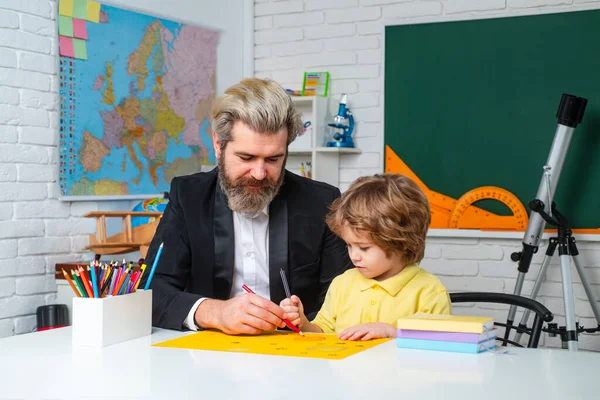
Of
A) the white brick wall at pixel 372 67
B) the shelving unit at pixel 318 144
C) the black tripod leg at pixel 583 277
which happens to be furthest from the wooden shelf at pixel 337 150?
the black tripod leg at pixel 583 277

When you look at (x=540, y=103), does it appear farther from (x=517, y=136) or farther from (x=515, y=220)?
(x=515, y=220)

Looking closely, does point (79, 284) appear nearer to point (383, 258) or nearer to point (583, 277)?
point (383, 258)

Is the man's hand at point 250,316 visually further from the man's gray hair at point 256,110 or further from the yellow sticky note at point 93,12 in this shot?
the yellow sticky note at point 93,12

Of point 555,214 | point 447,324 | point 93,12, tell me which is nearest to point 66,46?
point 93,12

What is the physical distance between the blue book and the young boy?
251 mm

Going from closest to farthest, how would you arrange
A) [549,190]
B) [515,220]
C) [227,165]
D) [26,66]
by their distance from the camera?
[227,165] < [26,66] < [549,190] < [515,220]

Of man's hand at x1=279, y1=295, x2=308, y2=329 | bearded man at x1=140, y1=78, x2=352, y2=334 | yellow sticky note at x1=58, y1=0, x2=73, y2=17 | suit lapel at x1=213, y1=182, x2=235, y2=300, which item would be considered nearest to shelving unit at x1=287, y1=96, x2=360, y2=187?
yellow sticky note at x1=58, y1=0, x2=73, y2=17

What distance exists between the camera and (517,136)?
396cm

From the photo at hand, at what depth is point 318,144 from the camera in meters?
4.25

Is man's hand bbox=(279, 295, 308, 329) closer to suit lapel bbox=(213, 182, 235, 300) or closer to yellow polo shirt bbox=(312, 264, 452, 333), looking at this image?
yellow polo shirt bbox=(312, 264, 452, 333)

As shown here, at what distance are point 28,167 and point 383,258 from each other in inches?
78.2

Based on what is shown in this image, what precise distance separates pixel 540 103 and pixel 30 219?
2.47 metres

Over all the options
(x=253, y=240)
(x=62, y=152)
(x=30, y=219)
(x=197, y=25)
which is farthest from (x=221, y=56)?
(x=253, y=240)

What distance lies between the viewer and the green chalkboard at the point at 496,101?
3803 millimetres
